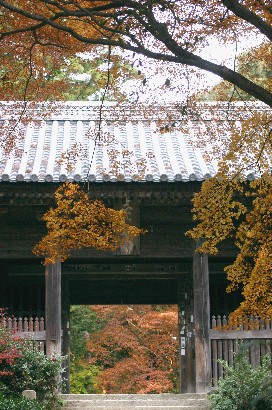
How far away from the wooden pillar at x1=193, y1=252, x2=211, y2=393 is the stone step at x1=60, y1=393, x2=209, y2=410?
1.30ft

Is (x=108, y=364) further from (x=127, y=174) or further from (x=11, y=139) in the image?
(x=11, y=139)

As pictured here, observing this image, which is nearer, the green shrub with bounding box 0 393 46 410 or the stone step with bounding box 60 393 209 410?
the green shrub with bounding box 0 393 46 410

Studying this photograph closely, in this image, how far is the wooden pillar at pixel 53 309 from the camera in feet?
48.9

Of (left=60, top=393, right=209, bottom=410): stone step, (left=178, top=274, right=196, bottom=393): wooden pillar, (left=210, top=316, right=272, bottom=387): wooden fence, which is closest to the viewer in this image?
(left=60, top=393, right=209, bottom=410): stone step

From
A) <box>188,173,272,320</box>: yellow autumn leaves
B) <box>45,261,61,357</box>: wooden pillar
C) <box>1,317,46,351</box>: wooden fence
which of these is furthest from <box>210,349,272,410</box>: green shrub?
<box>1,317,46,351</box>: wooden fence

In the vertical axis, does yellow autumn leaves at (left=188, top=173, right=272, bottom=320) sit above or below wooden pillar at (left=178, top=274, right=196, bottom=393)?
above

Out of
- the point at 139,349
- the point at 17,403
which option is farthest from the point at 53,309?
the point at 139,349

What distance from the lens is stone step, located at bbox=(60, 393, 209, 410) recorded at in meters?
13.9

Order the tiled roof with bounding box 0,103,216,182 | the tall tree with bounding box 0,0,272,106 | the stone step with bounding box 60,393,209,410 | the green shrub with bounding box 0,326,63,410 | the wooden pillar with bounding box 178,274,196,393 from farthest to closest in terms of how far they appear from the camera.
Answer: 1. the wooden pillar with bounding box 178,274,196,393
2. the tiled roof with bounding box 0,103,216,182
3. the stone step with bounding box 60,393,209,410
4. the green shrub with bounding box 0,326,63,410
5. the tall tree with bounding box 0,0,272,106

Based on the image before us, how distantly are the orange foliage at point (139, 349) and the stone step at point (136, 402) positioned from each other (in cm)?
972

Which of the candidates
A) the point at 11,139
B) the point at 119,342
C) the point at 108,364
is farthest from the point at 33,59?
the point at 108,364

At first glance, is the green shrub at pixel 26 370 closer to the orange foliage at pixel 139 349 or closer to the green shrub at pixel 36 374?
the green shrub at pixel 36 374

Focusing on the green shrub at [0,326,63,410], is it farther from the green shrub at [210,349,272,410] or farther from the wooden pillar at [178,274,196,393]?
the wooden pillar at [178,274,196,393]

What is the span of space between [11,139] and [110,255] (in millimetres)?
3691
